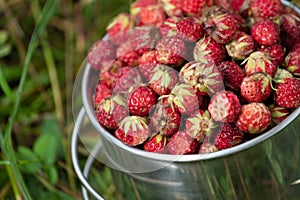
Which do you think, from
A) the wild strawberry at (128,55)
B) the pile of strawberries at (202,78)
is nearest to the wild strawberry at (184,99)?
the pile of strawberries at (202,78)

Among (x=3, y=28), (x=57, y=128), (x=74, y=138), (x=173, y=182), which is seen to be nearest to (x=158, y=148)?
(x=173, y=182)

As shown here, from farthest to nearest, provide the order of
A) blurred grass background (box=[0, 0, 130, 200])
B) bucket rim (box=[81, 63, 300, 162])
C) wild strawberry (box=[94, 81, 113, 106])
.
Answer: blurred grass background (box=[0, 0, 130, 200])
wild strawberry (box=[94, 81, 113, 106])
bucket rim (box=[81, 63, 300, 162])

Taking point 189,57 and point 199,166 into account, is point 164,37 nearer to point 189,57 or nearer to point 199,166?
point 189,57

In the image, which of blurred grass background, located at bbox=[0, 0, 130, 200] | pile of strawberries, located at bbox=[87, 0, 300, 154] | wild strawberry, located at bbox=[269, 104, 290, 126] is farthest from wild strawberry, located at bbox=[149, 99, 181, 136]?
blurred grass background, located at bbox=[0, 0, 130, 200]

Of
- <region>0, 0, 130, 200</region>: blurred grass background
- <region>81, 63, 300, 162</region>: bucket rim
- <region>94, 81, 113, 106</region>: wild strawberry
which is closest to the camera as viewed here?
<region>81, 63, 300, 162</region>: bucket rim

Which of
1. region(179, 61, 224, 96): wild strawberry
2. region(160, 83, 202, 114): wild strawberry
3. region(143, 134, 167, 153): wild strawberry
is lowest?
region(143, 134, 167, 153): wild strawberry

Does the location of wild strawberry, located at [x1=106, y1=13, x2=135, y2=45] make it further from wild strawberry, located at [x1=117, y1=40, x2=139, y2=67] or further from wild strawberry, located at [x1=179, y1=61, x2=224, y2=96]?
wild strawberry, located at [x1=179, y1=61, x2=224, y2=96]
